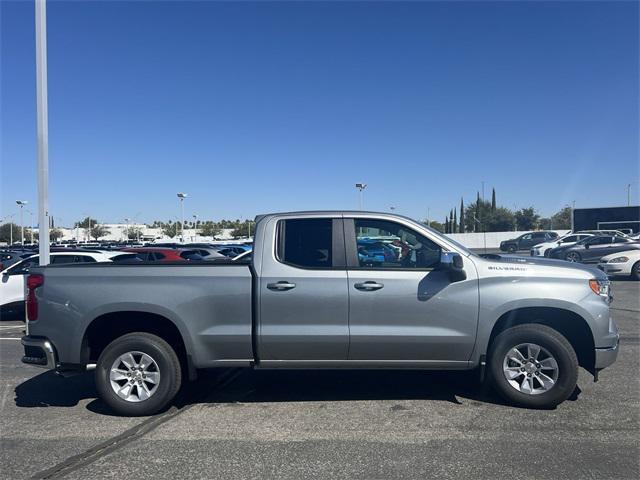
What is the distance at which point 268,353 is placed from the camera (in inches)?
207

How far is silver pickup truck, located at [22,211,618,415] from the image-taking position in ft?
17.0

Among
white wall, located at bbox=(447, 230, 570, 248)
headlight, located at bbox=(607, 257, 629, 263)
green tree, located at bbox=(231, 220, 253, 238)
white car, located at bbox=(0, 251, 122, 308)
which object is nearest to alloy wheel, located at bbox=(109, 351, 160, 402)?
white car, located at bbox=(0, 251, 122, 308)

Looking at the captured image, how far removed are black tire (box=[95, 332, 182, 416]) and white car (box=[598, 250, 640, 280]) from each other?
16.6 meters

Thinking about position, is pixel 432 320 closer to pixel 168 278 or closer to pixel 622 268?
pixel 168 278

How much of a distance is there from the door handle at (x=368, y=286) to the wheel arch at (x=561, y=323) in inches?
48.3

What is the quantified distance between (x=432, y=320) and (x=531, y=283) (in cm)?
103

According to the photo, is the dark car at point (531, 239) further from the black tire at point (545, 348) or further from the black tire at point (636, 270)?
the black tire at point (545, 348)

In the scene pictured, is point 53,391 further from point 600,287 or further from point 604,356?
point 600,287

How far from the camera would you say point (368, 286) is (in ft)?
17.0

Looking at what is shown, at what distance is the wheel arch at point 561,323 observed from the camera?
528cm

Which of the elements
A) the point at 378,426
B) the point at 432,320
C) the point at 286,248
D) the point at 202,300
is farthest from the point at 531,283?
the point at 202,300

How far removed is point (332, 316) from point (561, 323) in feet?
7.90

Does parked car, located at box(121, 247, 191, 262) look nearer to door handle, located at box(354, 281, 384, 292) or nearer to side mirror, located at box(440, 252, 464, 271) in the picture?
door handle, located at box(354, 281, 384, 292)

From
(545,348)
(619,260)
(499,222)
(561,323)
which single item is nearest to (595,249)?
(619,260)
